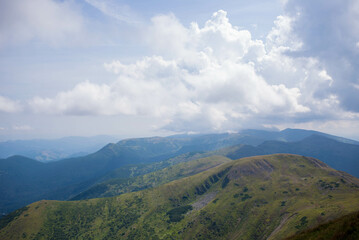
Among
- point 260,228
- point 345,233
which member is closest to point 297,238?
point 345,233

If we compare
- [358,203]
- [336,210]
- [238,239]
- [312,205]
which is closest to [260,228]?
[238,239]

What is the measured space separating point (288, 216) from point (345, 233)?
19754 centimetres

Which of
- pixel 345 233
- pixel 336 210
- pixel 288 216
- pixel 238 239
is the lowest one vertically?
pixel 238 239

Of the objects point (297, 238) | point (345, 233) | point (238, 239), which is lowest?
point (238, 239)

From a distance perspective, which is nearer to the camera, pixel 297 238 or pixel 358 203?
pixel 297 238

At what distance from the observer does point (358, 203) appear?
155 m

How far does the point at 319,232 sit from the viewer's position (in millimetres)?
33094

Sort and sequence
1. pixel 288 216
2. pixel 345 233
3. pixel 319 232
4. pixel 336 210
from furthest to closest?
pixel 288 216
pixel 336 210
pixel 319 232
pixel 345 233

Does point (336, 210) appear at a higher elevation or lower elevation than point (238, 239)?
higher

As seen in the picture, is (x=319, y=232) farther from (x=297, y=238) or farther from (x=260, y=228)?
(x=260, y=228)

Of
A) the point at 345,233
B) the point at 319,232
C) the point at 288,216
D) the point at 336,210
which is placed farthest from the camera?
the point at 288,216

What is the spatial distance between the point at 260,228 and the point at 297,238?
19575cm

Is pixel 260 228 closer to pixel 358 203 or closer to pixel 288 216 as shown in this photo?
pixel 288 216

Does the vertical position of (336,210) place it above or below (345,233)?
below
